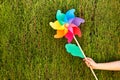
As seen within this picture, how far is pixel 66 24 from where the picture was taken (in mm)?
2594

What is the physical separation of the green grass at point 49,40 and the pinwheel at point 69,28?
0.12m

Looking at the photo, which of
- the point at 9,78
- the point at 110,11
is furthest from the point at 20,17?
the point at 110,11

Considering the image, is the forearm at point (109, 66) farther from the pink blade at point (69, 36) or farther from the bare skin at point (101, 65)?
the pink blade at point (69, 36)

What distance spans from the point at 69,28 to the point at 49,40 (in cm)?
26

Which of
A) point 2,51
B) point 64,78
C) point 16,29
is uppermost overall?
point 16,29

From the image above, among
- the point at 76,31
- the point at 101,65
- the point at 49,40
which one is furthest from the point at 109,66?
the point at 49,40

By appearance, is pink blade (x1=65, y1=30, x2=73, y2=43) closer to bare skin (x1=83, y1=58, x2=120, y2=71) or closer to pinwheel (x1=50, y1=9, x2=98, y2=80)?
pinwheel (x1=50, y1=9, x2=98, y2=80)

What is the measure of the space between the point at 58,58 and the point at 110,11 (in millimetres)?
549

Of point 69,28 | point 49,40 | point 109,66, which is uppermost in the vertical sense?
point 69,28

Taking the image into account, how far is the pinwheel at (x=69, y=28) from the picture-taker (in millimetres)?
2594

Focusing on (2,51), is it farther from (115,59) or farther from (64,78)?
(115,59)

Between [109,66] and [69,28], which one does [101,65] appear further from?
[69,28]

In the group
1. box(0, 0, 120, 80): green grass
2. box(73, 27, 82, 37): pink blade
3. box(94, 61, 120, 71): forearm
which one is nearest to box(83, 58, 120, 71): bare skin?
box(94, 61, 120, 71): forearm

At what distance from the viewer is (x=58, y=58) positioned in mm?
2803
